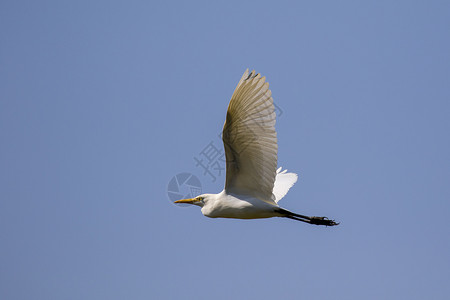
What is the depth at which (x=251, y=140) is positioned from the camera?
11.9 metres

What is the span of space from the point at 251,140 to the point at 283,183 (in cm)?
415

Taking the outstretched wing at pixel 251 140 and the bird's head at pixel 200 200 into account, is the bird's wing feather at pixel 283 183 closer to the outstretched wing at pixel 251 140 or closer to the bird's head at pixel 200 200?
the bird's head at pixel 200 200

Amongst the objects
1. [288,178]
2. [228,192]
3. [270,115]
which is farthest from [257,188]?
[288,178]

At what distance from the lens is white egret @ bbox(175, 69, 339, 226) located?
1145cm

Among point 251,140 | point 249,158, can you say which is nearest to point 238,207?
point 249,158

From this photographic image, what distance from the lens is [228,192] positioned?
42.4 ft

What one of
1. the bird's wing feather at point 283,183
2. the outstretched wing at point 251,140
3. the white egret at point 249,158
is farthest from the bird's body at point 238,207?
the bird's wing feather at point 283,183

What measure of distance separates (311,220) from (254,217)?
1.22m

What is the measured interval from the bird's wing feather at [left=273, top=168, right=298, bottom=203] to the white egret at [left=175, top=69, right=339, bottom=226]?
2174mm

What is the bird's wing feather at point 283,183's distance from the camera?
1520cm

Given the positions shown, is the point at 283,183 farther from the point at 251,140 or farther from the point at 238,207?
the point at 251,140

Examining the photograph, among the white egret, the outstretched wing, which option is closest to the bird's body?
the white egret

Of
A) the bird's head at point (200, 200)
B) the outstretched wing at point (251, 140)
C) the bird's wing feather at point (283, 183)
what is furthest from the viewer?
the bird's wing feather at point (283, 183)

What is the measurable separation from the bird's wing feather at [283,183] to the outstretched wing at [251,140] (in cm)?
237
